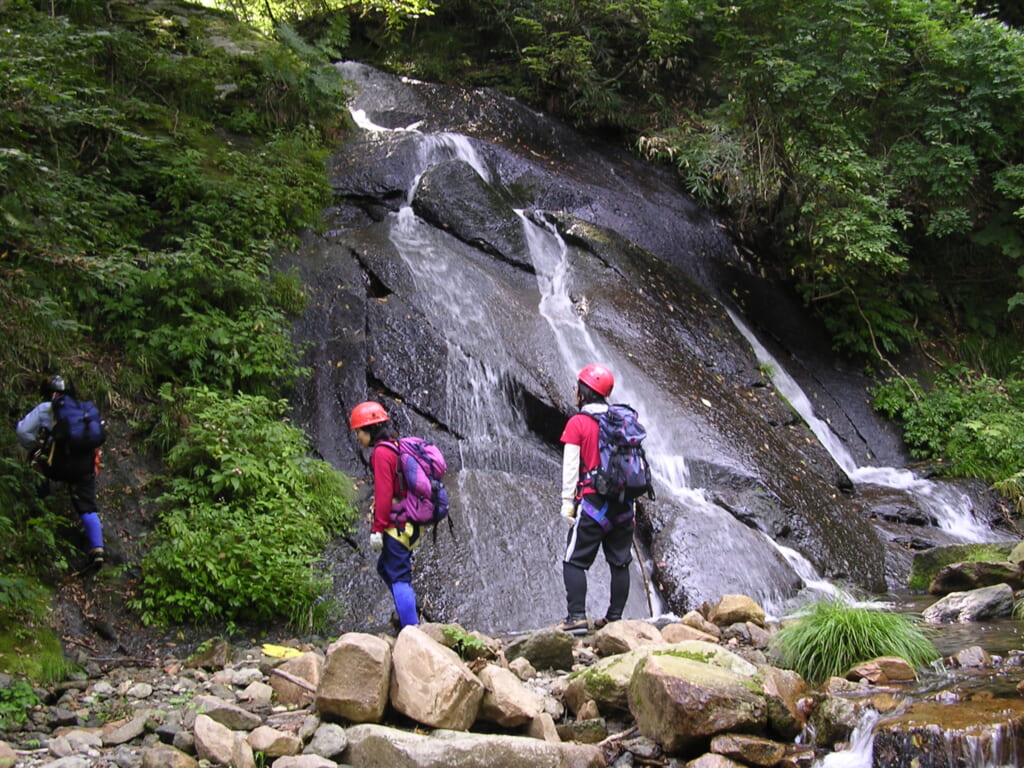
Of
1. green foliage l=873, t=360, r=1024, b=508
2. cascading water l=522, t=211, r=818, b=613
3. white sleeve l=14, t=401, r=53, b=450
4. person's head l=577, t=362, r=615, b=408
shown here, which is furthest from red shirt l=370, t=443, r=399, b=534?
green foliage l=873, t=360, r=1024, b=508

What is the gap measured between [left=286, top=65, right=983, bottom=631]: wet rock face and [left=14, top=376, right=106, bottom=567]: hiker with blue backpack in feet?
6.71

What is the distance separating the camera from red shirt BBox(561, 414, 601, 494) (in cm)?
595

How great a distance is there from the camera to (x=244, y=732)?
12.8 feet

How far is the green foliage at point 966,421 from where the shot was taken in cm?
1176

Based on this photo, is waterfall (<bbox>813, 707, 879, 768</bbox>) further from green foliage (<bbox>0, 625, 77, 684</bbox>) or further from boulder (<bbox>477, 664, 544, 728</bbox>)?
green foliage (<bbox>0, 625, 77, 684</bbox>)

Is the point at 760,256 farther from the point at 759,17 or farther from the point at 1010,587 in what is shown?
the point at 1010,587

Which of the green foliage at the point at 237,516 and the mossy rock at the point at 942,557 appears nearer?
the green foliage at the point at 237,516

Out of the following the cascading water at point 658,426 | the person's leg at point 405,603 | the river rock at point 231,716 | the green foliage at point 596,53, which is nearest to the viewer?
the river rock at point 231,716

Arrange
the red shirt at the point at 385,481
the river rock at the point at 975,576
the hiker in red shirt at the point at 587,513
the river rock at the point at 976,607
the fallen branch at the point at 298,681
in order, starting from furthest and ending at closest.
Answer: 1. the river rock at the point at 975,576
2. the river rock at the point at 976,607
3. the hiker in red shirt at the point at 587,513
4. the red shirt at the point at 385,481
5. the fallen branch at the point at 298,681

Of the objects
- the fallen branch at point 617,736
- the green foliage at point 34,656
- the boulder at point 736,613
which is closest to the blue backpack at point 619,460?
the boulder at point 736,613

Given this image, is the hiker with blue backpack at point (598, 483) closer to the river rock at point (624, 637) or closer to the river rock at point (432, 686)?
the river rock at point (624, 637)

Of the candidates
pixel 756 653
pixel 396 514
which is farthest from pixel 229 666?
pixel 756 653

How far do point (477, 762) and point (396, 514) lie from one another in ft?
7.07

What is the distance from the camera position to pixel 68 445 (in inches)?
243
